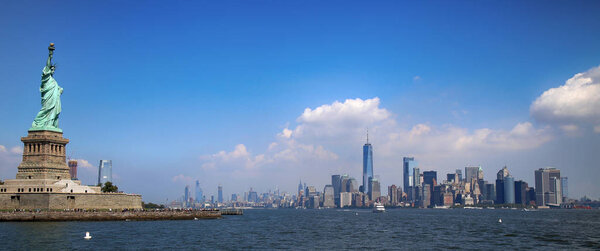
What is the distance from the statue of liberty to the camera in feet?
374

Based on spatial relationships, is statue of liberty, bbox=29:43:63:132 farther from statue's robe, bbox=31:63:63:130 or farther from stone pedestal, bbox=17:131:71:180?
stone pedestal, bbox=17:131:71:180

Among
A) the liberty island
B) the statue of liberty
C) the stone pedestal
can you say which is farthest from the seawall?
the statue of liberty

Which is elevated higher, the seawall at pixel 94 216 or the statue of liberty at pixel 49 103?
the statue of liberty at pixel 49 103

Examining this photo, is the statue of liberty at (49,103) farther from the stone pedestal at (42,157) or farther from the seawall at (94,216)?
the seawall at (94,216)

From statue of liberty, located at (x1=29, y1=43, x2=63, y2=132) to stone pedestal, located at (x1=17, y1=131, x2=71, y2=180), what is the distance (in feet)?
6.11

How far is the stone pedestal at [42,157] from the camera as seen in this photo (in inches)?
4305

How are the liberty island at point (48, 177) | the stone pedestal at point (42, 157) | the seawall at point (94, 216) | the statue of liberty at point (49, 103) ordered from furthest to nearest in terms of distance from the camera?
the statue of liberty at point (49, 103) < the stone pedestal at point (42, 157) < the liberty island at point (48, 177) < the seawall at point (94, 216)

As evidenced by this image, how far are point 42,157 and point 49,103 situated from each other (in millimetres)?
12485

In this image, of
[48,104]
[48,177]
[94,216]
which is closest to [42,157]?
[48,177]

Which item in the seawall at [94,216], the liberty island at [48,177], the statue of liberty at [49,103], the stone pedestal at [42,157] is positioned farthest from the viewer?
the statue of liberty at [49,103]

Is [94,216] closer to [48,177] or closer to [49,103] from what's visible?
[48,177]

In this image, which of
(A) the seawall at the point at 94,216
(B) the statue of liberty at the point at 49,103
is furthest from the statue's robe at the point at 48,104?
(A) the seawall at the point at 94,216

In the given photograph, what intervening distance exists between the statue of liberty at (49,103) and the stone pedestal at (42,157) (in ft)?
6.11

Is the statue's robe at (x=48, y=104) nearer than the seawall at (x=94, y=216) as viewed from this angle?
No
